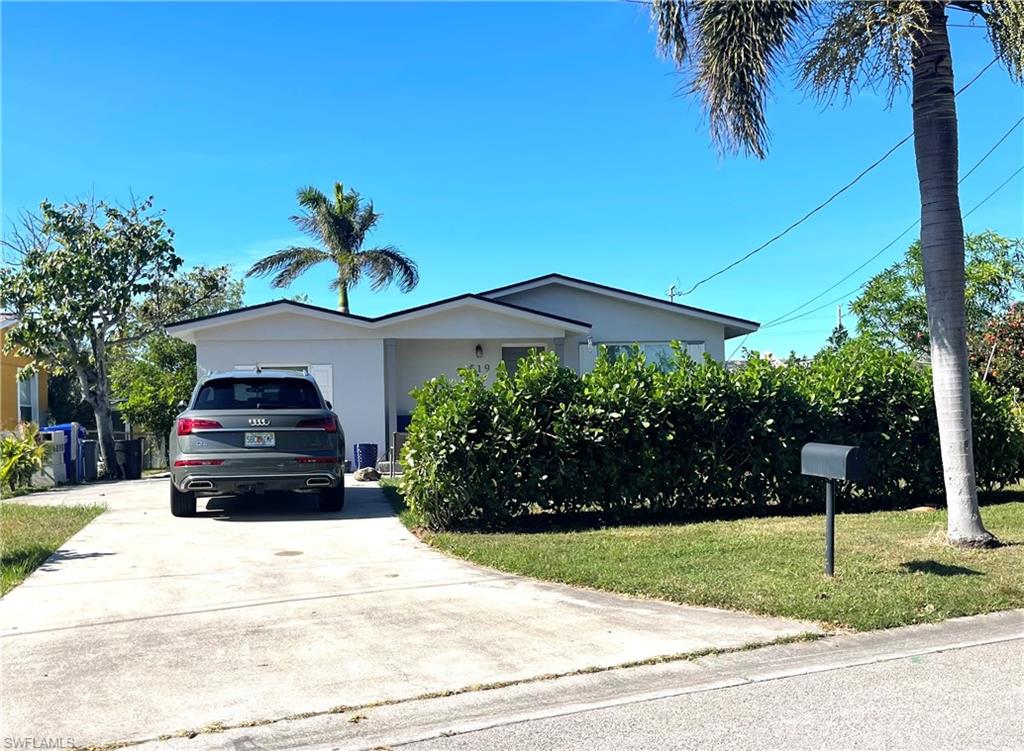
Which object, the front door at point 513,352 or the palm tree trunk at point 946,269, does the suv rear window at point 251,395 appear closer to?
the palm tree trunk at point 946,269

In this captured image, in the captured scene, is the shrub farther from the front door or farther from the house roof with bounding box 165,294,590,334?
the front door

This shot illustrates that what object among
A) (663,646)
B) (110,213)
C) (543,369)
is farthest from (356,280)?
(663,646)

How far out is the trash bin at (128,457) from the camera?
16989mm

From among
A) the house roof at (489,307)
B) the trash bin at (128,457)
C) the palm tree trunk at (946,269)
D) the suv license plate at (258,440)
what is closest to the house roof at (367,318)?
the house roof at (489,307)

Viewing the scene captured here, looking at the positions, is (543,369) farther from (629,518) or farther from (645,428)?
(629,518)

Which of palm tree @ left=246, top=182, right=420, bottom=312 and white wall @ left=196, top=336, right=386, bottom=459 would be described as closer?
white wall @ left=196, top=336, right=386, bottom=459

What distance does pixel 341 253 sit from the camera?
101 ft

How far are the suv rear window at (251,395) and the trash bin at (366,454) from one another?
22.0ft

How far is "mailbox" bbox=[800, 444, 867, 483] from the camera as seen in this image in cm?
627

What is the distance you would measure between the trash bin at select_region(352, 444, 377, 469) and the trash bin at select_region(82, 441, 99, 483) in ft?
16.9

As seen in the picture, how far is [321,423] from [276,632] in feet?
15.2

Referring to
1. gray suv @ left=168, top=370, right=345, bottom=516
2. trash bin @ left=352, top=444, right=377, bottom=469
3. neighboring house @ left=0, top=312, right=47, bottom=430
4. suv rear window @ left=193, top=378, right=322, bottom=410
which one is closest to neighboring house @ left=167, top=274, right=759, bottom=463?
trash bin @ left=352, top=444, right=377, bottom=469

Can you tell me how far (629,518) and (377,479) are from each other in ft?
23.0

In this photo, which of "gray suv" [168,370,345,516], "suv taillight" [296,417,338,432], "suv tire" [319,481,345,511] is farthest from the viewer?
"suv tire" [319,481,345,511]
